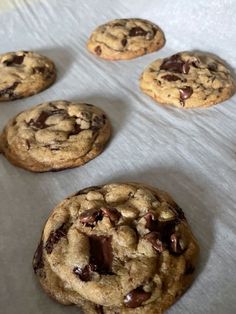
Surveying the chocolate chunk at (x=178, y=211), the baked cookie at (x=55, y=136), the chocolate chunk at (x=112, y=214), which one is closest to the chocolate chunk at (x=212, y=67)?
the baked cookie at (x=55, y=136)

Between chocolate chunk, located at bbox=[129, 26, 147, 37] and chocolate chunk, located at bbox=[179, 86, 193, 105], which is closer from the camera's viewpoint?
chocolate chunk, located at bbox=[179, 86, 193, 105]

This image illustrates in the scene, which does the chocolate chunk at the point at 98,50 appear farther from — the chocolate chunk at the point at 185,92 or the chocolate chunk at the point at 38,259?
the chocolate chunk at the point at 38,259

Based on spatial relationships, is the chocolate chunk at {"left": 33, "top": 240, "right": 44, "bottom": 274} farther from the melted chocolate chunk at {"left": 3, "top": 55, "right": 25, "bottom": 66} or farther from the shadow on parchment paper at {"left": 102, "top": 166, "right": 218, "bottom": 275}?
the melted chocolate chunk at {"left": 3, "top": 55, "right": 25, "bottom": 66}

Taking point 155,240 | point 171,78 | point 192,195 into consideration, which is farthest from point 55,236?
point 171,78

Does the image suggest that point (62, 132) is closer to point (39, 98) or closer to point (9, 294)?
point (39, 98)

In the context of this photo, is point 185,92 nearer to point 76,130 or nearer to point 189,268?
point 76,130

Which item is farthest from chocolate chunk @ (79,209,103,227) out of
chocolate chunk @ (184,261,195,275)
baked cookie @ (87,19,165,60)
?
baked cookie @ (87,19,165,60)
